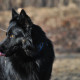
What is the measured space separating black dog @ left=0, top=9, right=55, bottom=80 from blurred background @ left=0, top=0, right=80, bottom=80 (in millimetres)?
3924

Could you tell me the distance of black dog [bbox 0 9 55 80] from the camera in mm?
4781

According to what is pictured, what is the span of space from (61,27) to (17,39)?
14778 mm

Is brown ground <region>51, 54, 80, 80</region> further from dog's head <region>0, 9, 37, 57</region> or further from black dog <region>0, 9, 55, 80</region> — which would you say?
dog's head <region>0, 9, 37, 57</region>

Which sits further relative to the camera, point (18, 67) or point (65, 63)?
point (65, 63)

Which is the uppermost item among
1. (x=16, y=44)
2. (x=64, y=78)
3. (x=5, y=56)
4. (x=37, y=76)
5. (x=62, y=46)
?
(x=16, y=44)

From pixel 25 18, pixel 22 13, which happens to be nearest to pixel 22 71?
pixel 25 18

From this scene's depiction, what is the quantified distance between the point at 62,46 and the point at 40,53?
38.8 feet

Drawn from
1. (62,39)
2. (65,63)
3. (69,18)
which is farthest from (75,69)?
(69,18)

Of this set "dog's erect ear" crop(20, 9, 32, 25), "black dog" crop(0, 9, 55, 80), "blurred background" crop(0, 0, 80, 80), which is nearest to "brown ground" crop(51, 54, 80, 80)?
"blurred background" crop(0, 0, 80, 80)

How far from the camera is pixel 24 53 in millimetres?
4949

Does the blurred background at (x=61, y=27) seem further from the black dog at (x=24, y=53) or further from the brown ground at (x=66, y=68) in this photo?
the black dog at (x=24, y=53)

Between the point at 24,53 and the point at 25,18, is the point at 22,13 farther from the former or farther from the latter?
the point at 24,53

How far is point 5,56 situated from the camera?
4961mm

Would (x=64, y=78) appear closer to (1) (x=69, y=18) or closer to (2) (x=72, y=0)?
(1) (x=69, y=18)
